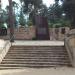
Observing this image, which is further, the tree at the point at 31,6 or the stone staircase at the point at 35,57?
the tree at the point at 31,6

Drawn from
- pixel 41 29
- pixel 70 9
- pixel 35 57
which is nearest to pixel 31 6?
pixel 70 9

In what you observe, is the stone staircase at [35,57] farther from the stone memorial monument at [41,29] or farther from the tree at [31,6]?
the tree at [31,6]

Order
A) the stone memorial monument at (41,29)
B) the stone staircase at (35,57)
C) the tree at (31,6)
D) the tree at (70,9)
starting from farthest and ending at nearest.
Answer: the tree at (31,6), the tree at (70,9), the stone memorial monument at (41,29), the stone staircase at (35,57)

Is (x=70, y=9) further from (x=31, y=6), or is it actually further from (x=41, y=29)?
(x=31, y=6)

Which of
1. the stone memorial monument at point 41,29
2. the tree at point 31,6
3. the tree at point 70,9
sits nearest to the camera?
the stone memorial monument at point 41,29

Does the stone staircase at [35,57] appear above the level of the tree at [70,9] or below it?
below

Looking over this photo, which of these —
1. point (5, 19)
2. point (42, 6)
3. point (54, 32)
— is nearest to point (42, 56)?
point (54, 32)

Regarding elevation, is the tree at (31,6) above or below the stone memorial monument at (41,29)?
above

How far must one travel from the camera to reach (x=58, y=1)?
151 feet

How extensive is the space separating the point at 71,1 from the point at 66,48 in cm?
1637

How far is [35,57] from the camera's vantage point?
22.3 metres

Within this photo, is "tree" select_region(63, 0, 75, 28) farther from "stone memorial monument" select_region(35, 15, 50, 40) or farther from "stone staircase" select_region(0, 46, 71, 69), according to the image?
"stone staircase" select_region(0, 46, 71, 69)

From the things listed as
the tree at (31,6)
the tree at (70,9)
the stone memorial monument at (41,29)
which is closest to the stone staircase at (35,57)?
the stone memorial monument at (41,29)

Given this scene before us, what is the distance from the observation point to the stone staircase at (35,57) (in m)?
21.2
